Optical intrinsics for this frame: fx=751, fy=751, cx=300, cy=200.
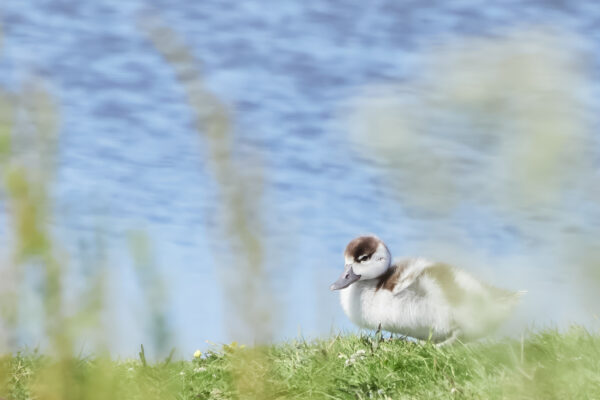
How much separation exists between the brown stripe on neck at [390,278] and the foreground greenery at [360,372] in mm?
476

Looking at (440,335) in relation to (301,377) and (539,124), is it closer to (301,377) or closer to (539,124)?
(301,377)

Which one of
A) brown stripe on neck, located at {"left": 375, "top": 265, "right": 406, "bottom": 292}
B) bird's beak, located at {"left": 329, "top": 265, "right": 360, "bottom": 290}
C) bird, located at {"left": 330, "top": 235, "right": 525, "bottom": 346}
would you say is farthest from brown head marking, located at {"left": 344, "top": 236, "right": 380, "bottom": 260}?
brown stripe on neck, located at {"left": 375, "top": 265, "right": 406, "bottom": 292}

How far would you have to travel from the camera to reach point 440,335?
5.13 m

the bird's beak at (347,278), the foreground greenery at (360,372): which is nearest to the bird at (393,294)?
the bird's beak at (347,278)

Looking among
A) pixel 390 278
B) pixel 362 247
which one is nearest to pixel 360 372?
pixel 390 278

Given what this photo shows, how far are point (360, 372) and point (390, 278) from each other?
139 centimetres

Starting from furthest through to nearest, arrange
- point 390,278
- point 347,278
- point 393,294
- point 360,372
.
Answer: point 347,278 < point 390,278 < point 393,294 < point 360,372

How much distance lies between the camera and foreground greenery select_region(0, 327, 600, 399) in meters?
1.00

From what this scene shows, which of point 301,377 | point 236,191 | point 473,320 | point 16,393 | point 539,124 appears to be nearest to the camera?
point 539,124

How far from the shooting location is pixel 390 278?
5.93 metres

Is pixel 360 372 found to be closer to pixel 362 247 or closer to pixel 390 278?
pixel 390 278

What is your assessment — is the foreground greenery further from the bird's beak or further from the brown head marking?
the brown head marking

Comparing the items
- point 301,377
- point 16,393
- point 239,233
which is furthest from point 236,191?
point 16,393

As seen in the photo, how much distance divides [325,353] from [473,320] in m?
4.27
